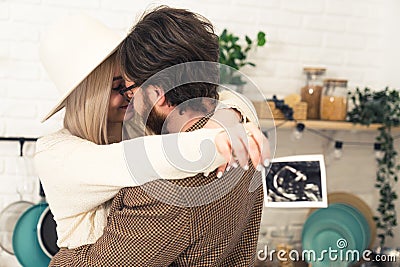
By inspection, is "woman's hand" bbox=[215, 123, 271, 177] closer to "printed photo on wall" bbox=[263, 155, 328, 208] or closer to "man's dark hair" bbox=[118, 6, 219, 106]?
"man's dark hair" bbox=[118, 6, 219, 106]

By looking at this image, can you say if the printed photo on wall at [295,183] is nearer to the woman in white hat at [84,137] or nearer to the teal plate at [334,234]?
the teal plate at [334,234]

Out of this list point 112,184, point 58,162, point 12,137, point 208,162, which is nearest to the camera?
point 208,162

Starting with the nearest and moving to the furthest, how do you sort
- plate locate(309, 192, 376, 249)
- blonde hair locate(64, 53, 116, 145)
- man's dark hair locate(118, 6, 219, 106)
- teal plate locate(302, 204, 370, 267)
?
man's dark hair locate(118, 6, 219, 106) → blonde hair locate(64, 53, 116, 145) → teal plate locate(302, 204, 370, 267) → plate locate(309, 192, 376, 249)

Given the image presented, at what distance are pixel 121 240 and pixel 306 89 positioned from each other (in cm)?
166

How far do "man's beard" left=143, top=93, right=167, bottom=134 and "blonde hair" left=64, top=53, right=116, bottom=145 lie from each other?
184 millimetres

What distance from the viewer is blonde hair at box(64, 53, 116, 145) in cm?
134

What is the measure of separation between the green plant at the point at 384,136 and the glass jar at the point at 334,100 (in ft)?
0.17

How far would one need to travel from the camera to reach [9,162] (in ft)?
7.86

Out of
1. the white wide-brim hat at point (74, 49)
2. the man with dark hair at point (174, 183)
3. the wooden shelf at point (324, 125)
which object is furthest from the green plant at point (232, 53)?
the man with dark hair at point (174, 183)

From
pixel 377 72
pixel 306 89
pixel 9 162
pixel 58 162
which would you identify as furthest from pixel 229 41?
pixel 58 162

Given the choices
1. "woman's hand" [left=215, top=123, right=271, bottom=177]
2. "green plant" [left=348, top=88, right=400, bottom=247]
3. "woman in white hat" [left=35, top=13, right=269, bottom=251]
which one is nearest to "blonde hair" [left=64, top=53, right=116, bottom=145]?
"woman in white hat" [left=35, top=13, right=269, bottom=251]

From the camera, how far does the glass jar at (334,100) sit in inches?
102

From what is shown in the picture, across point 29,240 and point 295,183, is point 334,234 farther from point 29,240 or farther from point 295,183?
point 29,240

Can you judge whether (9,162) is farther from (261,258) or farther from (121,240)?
(121,240)
